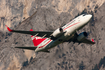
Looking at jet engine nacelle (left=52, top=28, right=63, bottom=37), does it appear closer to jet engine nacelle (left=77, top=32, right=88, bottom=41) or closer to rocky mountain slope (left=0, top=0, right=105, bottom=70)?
jet engine nacelle (left=77, top=32, right=88, bottom=41)

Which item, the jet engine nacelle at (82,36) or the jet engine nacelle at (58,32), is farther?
the jet engine nacelle at (82,36)

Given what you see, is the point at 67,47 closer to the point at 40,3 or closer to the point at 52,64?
the point at 52,64

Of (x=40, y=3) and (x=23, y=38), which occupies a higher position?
(x=40, y=3)

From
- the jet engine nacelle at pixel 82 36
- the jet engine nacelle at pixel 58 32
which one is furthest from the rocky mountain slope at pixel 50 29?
the jet engine nacelle at pixel 58 32

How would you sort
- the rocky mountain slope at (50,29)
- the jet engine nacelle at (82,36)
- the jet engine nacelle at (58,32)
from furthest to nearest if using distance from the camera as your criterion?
the rocky mountain slope at (50,29), the jet engine nacelle at (82,36), the jet engine nacelle at (58,32)

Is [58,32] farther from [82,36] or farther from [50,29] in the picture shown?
[50,29]

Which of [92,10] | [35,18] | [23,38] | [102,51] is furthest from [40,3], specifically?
[102,51]

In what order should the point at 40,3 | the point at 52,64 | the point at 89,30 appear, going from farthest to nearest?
the point at 40,3, the point at 89,30, the point at 52,64

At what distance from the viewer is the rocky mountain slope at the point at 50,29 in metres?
121

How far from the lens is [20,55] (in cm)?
12356

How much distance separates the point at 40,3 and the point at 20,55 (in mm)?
55849

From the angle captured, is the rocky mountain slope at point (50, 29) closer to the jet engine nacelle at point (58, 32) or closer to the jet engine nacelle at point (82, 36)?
the jet engine nacelle at point (82, 36)

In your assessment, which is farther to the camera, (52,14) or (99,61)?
(52,14)

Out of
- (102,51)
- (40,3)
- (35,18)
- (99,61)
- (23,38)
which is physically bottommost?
(99,61)
